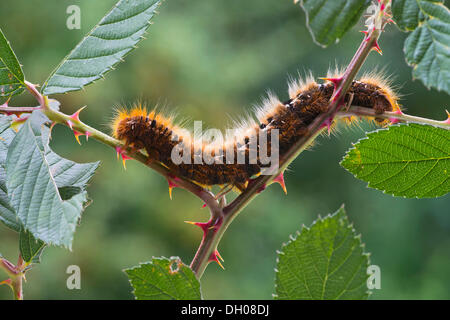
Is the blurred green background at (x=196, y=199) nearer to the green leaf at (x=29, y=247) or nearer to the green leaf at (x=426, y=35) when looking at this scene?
the green leaf at (x=29, y=247)

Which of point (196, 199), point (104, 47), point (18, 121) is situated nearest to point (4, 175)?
point (18, 121)

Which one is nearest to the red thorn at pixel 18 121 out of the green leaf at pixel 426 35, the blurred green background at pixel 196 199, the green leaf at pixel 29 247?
the green leaf at pixel 29 247

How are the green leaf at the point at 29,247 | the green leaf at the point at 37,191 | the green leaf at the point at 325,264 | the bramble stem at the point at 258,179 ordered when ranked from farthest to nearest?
the green leaf at the point at 29,247 → the bramble stem at the point at 258,179 → the green leaf at the point at 37,191 → the green leaf at the point at 325,264

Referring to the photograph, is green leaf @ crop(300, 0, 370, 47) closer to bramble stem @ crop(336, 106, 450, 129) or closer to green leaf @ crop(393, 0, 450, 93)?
green leaf @ crop(393, 0, 450, 93)

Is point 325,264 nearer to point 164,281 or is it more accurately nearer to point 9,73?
point 164,281

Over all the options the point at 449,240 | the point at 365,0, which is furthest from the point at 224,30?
the point at 365,0

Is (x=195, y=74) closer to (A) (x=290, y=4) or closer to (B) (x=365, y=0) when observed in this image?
(A) (x=290, y=4)

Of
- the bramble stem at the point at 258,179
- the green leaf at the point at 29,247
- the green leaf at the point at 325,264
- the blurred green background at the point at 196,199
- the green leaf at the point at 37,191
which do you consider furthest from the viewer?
the blurred green background at the point at 196,199
